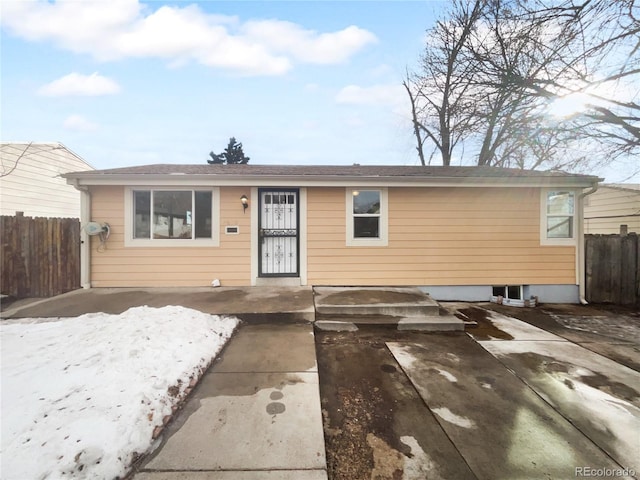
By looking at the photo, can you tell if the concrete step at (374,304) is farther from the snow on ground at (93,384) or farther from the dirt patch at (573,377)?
the snow on ground at (93,384)

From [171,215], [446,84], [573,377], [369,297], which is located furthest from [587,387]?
[446,84]

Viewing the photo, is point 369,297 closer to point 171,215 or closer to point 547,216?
point 171,215

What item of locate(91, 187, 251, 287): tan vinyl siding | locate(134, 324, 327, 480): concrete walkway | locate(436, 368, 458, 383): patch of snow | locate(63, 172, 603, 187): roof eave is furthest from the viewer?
locate(91, 187, 251, 287): tan vinyl siding

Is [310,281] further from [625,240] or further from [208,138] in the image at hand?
[208,138]

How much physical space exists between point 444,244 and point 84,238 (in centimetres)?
785

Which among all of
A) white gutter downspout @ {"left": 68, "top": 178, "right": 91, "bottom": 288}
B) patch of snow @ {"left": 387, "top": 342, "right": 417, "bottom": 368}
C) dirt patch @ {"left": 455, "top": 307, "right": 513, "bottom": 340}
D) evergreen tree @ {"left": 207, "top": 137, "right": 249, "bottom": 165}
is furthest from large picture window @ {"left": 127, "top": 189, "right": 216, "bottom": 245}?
evergreen tree @ {"left": 207, "top": 137, "right": 249, "bottom": 165}

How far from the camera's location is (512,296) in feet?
20.4

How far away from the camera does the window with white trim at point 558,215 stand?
19.8 feet

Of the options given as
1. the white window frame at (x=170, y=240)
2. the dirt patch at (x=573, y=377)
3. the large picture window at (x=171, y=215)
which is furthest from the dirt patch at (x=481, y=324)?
the large picture window at (x=171, y=215)

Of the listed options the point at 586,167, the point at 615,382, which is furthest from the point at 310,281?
the point at 586,167

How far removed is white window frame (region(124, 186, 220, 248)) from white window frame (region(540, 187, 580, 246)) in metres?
7.41

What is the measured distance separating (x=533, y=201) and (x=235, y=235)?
688 cm

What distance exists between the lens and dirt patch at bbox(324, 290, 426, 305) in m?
4.63

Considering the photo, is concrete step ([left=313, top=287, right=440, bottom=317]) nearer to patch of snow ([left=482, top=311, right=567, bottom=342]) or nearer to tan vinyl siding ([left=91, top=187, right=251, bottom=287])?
patch of snow ([left=482, top=311, right=567, bottom=342])
